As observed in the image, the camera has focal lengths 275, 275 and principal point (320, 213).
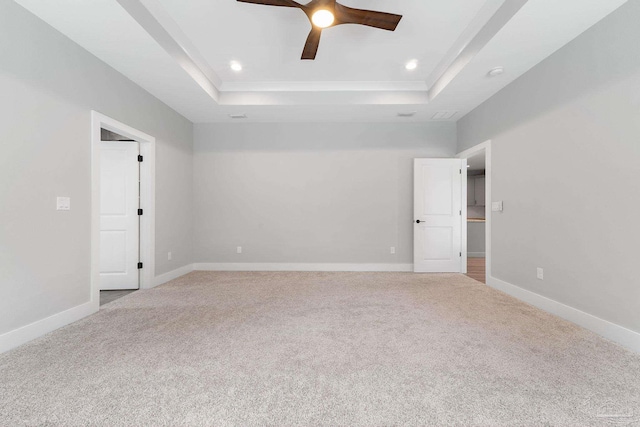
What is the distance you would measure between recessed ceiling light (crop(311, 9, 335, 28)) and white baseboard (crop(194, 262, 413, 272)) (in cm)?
379

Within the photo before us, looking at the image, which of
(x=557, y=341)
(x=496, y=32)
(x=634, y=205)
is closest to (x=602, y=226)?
(x=634, y=205)

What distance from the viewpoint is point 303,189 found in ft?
17.1

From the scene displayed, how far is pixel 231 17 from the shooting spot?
2.78 metres

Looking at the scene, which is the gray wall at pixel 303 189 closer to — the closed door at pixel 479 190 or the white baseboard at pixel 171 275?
the white baseboard at pixel 171 275

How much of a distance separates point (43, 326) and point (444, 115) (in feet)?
19.0

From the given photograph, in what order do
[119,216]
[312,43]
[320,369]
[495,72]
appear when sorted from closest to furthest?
1. [320,369]
2. [312,43]
3. [495,72]
4. [119,216]

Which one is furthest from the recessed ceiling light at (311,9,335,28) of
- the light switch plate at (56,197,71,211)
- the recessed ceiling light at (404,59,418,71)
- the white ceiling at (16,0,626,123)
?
the light switch plate at (56,197,71,211)

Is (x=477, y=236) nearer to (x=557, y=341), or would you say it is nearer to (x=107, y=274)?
(x=557, y=341)

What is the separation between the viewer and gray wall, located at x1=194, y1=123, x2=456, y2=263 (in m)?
5.15

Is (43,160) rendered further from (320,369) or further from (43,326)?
(320,369)

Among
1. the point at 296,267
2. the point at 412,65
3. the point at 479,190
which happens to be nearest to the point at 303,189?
the point at 296,267

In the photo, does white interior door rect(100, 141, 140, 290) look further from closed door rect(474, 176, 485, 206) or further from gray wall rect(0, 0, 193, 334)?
closed door rect(474, 176, 485, 206)

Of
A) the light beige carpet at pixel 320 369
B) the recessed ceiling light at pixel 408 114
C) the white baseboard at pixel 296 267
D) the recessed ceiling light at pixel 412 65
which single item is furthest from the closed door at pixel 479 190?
the light beige carpet at pixel 320 369

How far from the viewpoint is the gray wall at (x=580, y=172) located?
2.19 m
